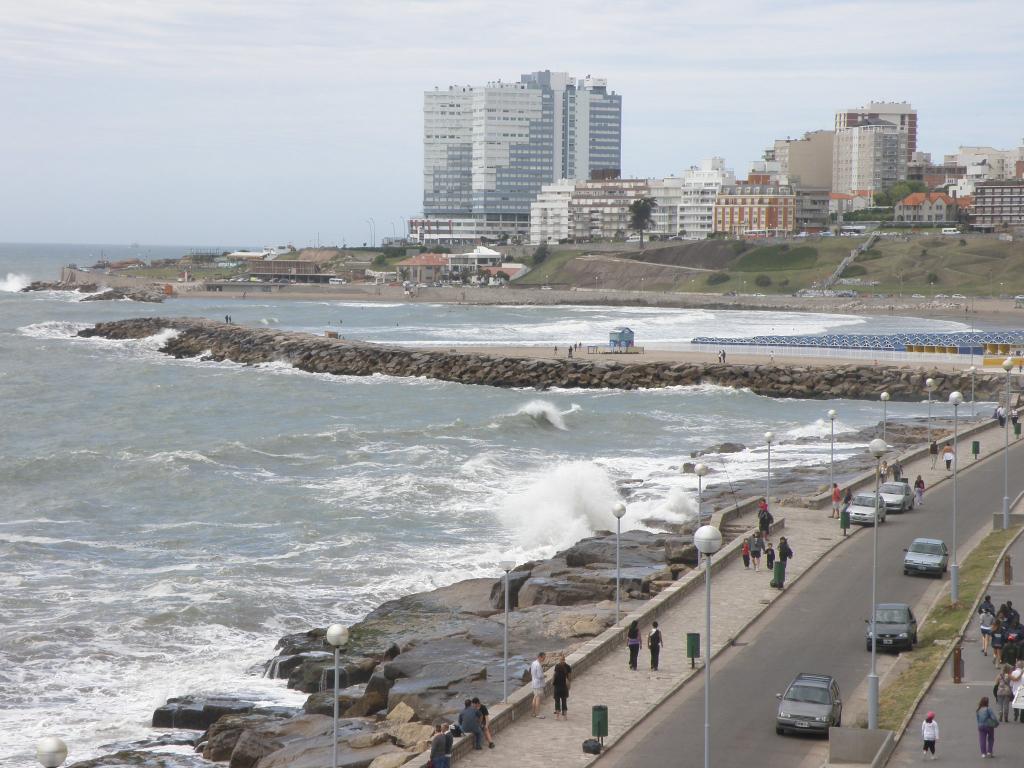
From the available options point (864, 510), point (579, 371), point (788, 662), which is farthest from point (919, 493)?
point (579, 371)

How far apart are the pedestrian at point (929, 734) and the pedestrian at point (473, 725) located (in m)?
5.27

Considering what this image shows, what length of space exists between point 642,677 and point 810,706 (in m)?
3.06

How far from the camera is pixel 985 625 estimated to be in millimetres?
20656

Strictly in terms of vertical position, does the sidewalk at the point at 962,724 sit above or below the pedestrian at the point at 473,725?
below

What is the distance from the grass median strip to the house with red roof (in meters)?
162

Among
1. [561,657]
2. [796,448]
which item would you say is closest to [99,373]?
[796,448]

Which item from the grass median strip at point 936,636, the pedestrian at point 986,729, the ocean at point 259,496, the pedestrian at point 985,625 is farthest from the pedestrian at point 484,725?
the pedestrian at point 985,625

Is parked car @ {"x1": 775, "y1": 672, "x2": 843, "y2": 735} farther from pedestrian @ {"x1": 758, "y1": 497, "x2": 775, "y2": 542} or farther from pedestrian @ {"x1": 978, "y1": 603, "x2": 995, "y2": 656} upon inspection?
pedestrian @ {"x1": 758, "y1": 497, "x2": 775, "y2": 542}

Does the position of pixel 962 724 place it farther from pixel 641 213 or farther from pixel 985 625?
pixel 641 213

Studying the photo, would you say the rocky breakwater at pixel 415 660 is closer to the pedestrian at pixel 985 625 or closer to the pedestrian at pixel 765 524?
the pedestrian at pixel 765 524

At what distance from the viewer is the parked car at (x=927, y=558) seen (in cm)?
2558

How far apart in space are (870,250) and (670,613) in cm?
13817

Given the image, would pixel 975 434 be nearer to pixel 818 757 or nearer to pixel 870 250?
pixel 818 757

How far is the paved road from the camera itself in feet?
54.1
